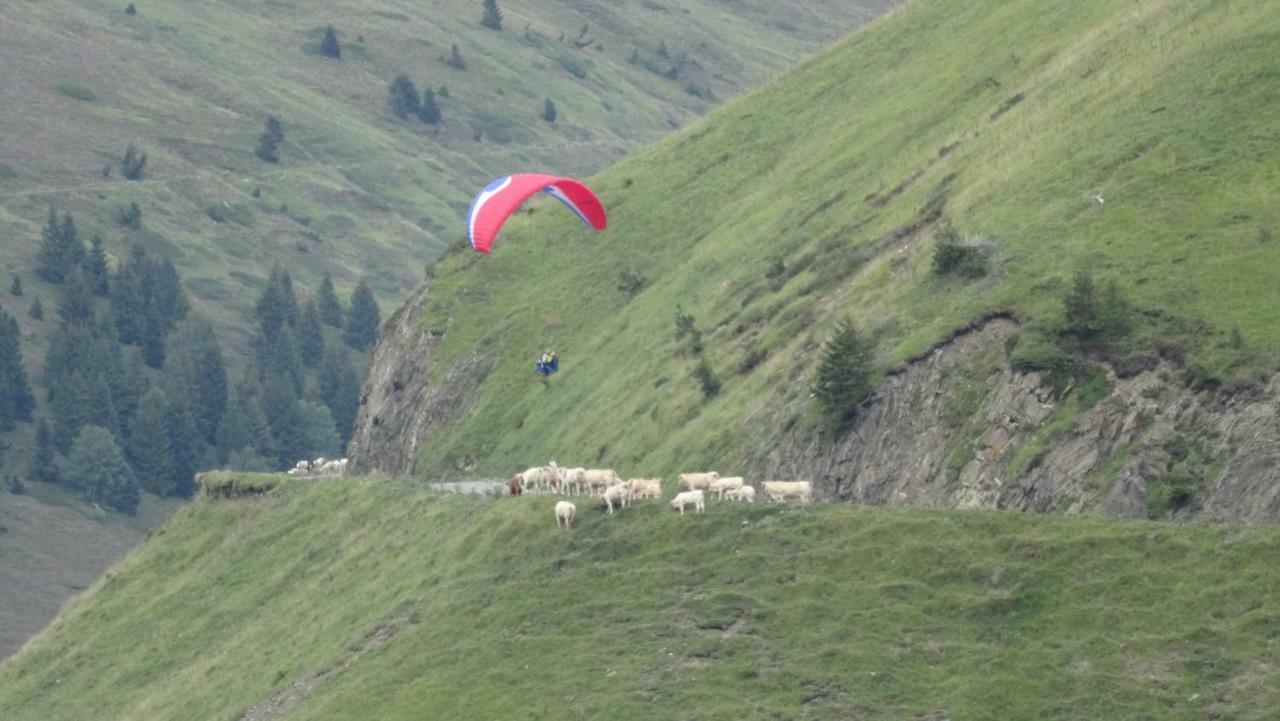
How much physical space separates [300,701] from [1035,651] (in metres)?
22.2

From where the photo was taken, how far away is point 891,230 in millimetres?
78125

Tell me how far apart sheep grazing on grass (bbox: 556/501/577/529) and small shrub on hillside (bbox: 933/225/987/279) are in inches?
575

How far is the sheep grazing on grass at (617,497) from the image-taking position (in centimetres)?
5741

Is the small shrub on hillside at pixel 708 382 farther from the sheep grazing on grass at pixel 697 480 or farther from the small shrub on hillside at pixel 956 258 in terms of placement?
the sheep grazing on grass at pixel 697 480

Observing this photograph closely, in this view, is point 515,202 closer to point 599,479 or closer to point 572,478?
point 572,478

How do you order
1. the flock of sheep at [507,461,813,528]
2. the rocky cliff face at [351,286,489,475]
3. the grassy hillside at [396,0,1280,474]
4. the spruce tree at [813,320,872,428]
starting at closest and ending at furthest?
the flock of sheep at [507,461,813,528], the grassy hillside at [396,0,1280,474], the spruce tree at [813,320,872,428], the rocky cliff face at [351,286,489,475]

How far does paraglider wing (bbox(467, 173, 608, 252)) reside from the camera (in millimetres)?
104750

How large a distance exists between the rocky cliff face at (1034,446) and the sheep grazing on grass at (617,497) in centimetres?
751

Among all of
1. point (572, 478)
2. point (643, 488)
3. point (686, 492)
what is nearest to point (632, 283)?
point (572, 478)

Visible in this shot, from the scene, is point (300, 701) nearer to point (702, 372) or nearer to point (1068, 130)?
point (702, 372)

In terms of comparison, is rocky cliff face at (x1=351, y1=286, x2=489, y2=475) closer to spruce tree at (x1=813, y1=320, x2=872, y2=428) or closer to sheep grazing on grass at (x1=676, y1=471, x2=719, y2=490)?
spruce tree at (x1=813, y1=320, x2=872, y2=428)

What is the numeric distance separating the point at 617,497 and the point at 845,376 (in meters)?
9.47

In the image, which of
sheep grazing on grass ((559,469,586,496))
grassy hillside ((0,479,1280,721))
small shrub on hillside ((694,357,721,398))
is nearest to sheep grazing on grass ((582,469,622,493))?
sheep grazing on grass ((559,469,586,496))

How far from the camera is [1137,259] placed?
62750mm
